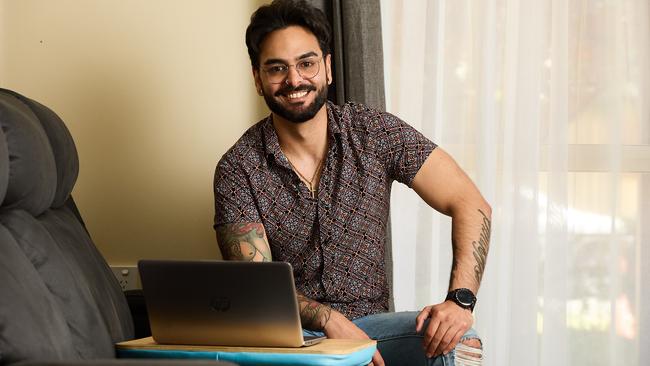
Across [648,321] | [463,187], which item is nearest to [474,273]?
[463,187]

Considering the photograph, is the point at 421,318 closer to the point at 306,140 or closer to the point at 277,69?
the point at 306,140

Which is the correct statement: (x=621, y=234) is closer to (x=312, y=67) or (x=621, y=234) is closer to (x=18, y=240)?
(x=312, y=67)

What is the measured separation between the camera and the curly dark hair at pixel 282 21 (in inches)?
94.2

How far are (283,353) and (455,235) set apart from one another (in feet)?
2.57

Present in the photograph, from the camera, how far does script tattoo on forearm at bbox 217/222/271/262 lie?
223 centimetres

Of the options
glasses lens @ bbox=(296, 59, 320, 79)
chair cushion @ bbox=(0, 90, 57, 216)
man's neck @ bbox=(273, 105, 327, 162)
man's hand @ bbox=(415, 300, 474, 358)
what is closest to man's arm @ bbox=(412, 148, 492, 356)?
man's hand @ bbox=(415, 300, 474, 358)

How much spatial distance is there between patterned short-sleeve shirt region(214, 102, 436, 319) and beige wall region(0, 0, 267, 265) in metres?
0.56

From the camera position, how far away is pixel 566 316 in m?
2.76

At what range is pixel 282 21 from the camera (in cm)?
240

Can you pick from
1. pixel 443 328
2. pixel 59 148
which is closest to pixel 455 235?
pixel 443 328

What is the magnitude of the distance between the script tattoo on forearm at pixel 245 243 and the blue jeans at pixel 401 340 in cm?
22

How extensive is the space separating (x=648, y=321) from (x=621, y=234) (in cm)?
27

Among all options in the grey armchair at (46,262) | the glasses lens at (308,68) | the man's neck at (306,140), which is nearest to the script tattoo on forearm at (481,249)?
the man's neck at (306,140)

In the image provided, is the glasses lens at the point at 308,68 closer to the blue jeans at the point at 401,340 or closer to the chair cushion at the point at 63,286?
the blue jeans at the point at 401,340
